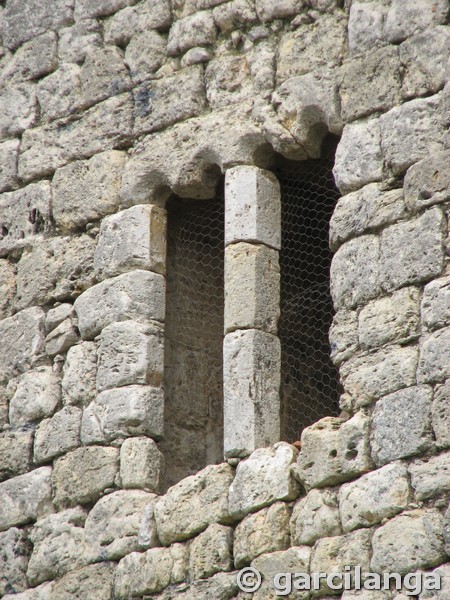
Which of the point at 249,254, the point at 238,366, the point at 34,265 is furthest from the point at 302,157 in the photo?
the point at 34,265

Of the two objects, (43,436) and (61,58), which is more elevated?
(61,58)

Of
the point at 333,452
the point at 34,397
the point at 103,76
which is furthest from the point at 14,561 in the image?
the point at 103,76

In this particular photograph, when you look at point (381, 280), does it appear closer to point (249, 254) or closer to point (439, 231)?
point (439, 231)

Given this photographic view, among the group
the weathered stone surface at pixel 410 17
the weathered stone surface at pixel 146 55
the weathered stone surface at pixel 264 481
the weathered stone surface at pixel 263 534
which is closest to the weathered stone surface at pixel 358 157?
the weathered stone surface at pixel 410 17

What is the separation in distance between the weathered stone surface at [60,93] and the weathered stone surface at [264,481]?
8.21ft

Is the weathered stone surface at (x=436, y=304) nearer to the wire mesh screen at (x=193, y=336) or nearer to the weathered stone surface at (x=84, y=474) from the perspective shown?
the wire mesh screen at (x=193, y=336)

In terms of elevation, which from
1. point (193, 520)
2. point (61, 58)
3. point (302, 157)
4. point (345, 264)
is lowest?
point (193, 520)

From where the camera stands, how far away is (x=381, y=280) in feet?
24.1

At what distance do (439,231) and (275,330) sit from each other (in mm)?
1107

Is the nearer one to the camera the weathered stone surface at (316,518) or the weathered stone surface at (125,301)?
the weathered stone surface at (316,518)

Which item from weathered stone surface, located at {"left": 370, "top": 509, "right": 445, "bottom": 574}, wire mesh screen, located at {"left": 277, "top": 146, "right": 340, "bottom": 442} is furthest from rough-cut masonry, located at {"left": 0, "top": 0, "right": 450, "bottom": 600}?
wire mesh screen, located at {"left": 277, "top": 146, "right": 340, "bottom": 442}

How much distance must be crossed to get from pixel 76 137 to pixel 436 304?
266 cm

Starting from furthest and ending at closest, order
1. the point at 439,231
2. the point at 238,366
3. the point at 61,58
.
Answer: the point at 61,58 < the point at 238,366 < the point at 439,231

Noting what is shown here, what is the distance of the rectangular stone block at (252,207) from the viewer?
800 centimetres
